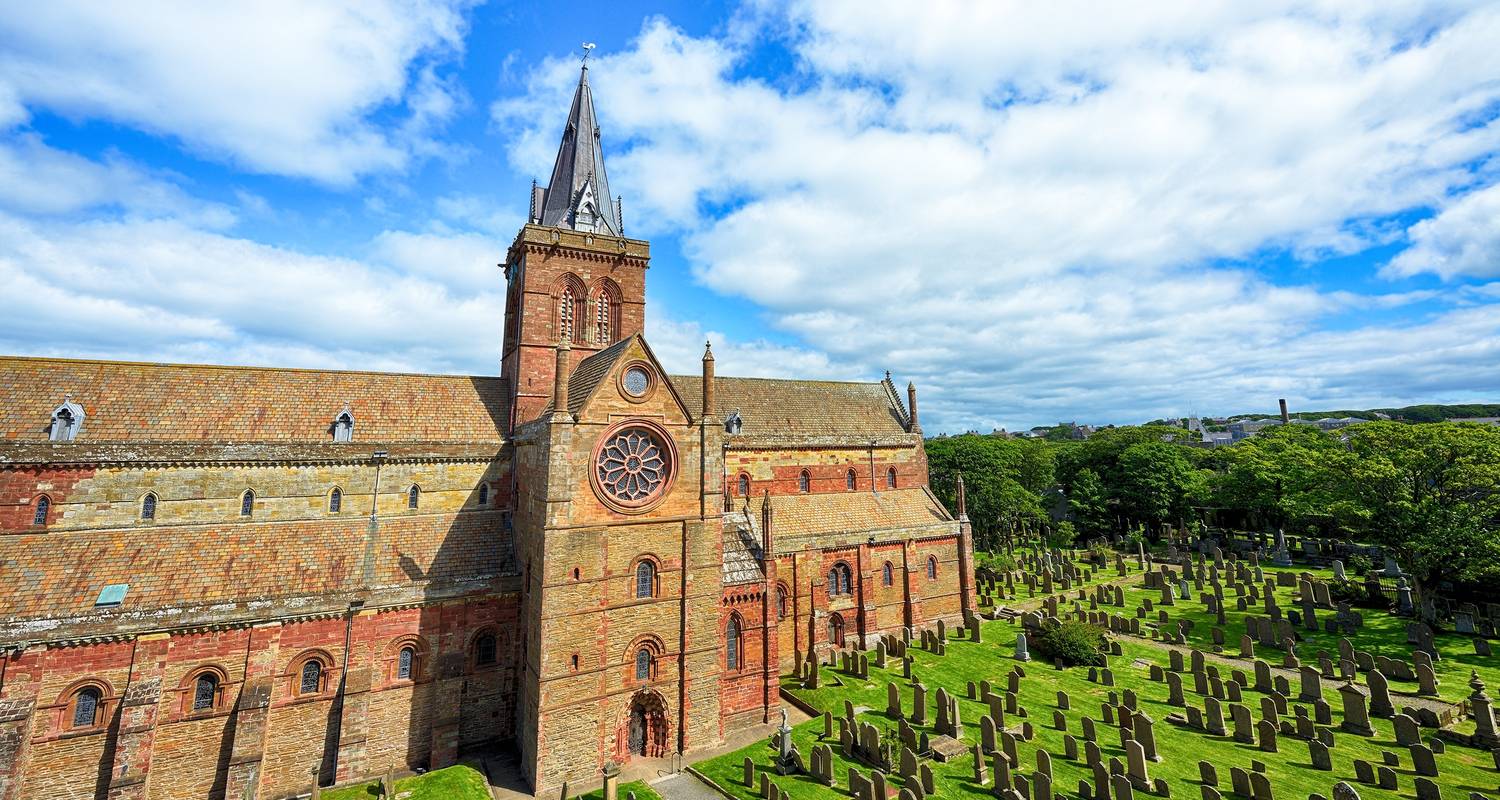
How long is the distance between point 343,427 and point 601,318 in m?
10.4

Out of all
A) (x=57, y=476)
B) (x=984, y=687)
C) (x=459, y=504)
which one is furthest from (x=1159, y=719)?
(x=57, y=476)

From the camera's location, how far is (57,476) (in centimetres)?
1722

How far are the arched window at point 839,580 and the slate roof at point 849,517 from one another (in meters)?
1.29

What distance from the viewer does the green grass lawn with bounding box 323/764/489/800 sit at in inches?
619

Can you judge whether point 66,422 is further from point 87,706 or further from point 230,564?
point 87,706

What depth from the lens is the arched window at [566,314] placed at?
976 inches

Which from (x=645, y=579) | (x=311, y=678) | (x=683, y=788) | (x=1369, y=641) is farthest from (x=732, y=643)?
(x=1369, y=641)

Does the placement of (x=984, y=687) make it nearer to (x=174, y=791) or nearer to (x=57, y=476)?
(x=174, y=791)

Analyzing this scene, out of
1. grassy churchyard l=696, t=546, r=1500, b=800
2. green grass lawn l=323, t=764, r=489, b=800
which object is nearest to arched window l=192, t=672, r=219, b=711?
green grass lawn l=323, t=764, r=489, b=800

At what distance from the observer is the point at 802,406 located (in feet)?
107

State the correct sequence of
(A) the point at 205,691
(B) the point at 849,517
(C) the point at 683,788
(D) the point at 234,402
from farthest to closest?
1. (B) the point at 849,517
2. (D) the point at 234,402
3. (C) the point at 683,788
4. (A) the point at 205,691

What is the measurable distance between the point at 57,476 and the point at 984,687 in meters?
30.8

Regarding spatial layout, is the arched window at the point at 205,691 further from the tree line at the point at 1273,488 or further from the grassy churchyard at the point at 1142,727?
the tree line at the point at 1273,488

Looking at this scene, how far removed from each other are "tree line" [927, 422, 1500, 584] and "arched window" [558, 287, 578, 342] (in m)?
32.6
